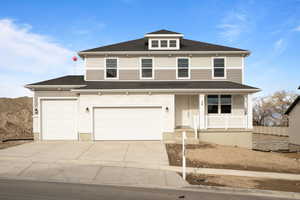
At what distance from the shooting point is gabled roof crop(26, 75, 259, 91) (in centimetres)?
1446

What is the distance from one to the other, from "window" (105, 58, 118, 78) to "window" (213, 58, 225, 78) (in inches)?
302

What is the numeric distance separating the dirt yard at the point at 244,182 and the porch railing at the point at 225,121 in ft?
23.3

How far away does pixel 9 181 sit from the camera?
660cm

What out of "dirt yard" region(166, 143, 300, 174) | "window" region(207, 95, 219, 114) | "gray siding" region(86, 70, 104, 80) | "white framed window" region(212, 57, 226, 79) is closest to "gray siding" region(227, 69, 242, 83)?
"white framed window" region(212, 57, 226, 79)

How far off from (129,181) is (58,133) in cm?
977

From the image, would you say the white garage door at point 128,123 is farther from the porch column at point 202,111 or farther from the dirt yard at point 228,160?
the porch column at point 202,111

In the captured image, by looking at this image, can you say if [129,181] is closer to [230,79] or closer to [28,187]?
[28,187]

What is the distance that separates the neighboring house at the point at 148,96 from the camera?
14.3 metres

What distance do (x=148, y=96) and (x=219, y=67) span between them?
20.6 ft

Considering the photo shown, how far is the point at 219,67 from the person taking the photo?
54.0ft

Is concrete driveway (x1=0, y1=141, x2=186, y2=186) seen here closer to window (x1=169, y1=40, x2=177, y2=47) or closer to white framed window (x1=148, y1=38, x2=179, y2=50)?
white framed window (x1=148, y1=38, x2=179, y2=50)

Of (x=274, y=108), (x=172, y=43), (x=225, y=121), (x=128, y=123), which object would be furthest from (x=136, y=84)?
(x=274, y=108)

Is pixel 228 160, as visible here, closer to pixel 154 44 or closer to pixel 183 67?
pixel 183 67

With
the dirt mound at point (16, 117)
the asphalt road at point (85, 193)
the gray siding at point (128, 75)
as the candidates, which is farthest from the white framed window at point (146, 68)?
the dirt mound at point (16, 117)
